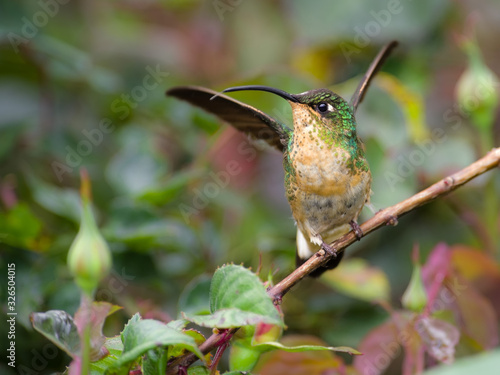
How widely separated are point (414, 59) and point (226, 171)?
948 mm

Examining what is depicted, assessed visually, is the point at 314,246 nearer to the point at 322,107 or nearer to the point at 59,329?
the point at 322,107

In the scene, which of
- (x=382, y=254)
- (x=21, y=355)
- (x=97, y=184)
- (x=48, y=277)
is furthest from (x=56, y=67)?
(x=382, y=254)

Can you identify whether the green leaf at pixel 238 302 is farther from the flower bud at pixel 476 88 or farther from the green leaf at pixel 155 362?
the flower bud at pixel 476 88

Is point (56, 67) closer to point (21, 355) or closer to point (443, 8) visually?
point (21, 355)

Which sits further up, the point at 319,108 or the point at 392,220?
the point at 319,108

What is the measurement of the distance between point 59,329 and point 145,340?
0.53ft

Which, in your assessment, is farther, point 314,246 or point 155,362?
point 314,246

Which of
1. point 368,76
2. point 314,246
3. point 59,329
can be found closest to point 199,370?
point 59,329

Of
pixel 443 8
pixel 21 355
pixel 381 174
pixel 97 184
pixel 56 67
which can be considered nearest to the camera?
pixel 21 355

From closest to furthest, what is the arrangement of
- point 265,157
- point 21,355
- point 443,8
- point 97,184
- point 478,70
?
point 21,355, point 478,70, point 97,184, point 443,8, point 265,157

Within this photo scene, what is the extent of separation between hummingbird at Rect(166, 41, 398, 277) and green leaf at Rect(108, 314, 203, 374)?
0.64m

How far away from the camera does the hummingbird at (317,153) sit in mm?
1562

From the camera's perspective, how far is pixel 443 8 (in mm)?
2576

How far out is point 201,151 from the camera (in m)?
2.33
